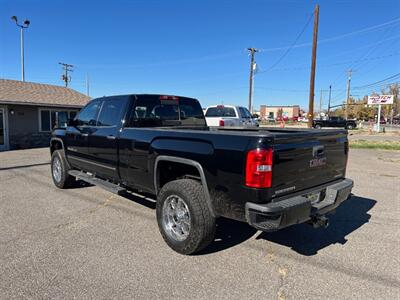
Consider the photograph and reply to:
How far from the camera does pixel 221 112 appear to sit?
16516 mm

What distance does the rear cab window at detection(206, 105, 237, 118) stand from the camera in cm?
1628

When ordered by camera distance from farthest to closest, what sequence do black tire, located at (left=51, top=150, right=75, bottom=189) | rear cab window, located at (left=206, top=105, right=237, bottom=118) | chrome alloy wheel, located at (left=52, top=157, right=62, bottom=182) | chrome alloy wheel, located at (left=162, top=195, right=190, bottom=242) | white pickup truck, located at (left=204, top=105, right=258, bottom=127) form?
1. rear cab window, located at (left=206, top=105, right=237, bottom=118)
2. white pickup truck, located at (left=204, top=105, right=258, bottom=127)
3. chrome alloy wheel, located at (left=52, top=157, right=62, bottom=182)
4. black tire, located at (left=51, top=150, right=75, bottom=189)
5. chrome alloy wheel, located at (left=162, top=195, right=190, bottom=242)

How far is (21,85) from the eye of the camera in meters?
20.1

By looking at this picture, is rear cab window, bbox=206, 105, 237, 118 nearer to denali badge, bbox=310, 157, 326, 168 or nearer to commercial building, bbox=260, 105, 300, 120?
denali badge, bbox=310, 157, 326, 168

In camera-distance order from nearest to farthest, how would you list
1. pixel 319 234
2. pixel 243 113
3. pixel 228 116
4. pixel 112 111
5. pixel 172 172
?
1. pixel 172 172
2. pixel 319 234
3. pixel 112 111
4. pixel 228 116
5. pixel 243 113

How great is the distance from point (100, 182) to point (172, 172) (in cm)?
172

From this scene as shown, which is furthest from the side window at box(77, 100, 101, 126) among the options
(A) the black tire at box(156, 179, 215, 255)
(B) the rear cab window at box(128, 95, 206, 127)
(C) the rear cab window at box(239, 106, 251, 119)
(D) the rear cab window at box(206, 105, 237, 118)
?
(C) the rear cab window at box(239, 106, 251, 119)

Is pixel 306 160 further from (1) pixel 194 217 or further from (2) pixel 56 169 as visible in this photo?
(2) pixel 56 169

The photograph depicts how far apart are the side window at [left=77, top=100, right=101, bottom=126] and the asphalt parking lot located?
61.1 inches

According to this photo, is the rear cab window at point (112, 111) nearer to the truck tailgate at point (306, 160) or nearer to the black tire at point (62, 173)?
the black tire at point (62, 173)

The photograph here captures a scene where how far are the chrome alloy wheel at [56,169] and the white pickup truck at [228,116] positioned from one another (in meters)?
9.33

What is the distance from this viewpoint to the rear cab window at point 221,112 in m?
16.3

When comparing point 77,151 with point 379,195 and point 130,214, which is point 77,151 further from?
point 379,195

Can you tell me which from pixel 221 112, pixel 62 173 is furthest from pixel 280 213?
pixel 221 112
